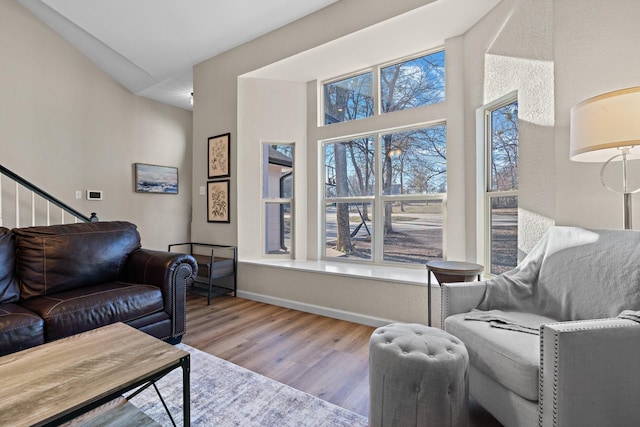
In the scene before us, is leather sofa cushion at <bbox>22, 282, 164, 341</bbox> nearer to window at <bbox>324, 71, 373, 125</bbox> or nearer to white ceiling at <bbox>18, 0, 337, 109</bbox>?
window at <bbox>324, 71, 373, 125</bbox>

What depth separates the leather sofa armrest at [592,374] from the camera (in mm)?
1062

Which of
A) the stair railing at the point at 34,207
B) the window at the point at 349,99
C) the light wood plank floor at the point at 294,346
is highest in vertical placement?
the window at the point at 349,99

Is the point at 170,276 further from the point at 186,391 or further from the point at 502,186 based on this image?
the point at 502,186

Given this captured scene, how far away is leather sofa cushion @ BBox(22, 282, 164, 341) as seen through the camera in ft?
5.80

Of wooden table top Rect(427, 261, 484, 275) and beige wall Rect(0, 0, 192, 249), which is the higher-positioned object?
beige wall Rect(0, 0, 192, 249)

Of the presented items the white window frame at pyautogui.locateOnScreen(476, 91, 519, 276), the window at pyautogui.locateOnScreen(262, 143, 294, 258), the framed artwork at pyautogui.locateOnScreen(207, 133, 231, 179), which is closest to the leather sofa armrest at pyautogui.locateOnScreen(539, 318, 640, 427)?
the white window frame at pyautogui.locateOnScreen(476, 91, 519, 276)

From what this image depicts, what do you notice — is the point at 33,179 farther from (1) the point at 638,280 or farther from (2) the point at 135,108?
(1) the point at 638,280

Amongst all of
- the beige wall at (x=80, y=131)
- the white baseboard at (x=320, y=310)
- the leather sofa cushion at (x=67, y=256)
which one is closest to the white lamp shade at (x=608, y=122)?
the white baseboard at (x=320, y=310)

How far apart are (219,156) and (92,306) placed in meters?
2.35

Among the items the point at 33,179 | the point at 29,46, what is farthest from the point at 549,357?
the point at 29,46

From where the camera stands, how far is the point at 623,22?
5.54ft

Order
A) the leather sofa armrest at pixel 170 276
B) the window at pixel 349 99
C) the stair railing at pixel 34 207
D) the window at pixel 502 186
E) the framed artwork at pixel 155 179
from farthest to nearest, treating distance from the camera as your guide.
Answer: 1. the framed artwork at pixel 155 179
2. the window at pixel 349 99
3. the stair railing at pixel 34 207
4. the window at pixel 502 186
5. the leather sofa armrest at pixel 170 276

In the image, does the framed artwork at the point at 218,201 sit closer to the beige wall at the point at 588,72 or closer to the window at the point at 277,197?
the window at the point at 277,197

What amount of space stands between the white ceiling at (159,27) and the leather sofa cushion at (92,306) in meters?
2.83
